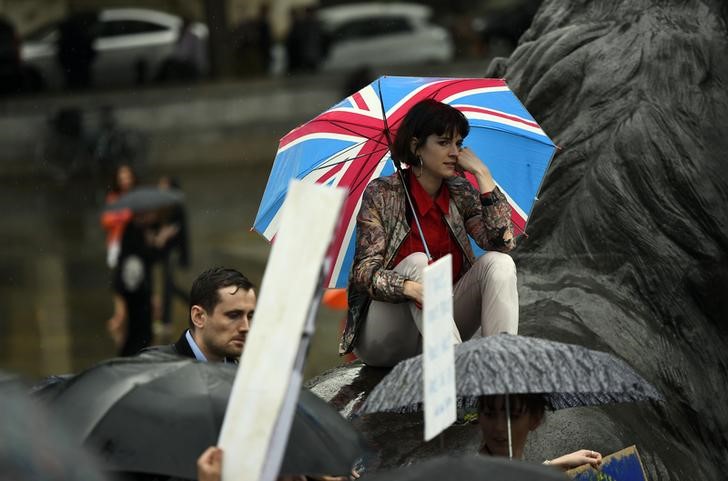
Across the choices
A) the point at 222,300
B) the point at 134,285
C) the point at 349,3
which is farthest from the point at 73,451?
the point at 349,3

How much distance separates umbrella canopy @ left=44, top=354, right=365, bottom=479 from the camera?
322 cm

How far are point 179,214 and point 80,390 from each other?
31.9ft

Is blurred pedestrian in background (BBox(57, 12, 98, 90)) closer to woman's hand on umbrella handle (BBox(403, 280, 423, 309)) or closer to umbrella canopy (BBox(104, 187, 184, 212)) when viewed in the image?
umbrella canopy (BBox(104, 187, 184, 212))

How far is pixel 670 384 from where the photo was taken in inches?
203

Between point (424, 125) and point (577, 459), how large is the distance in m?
1.12

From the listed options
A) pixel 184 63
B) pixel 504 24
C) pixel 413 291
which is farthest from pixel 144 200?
pixel 504 24

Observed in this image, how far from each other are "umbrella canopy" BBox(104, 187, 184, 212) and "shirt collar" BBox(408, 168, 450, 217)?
7.93 m

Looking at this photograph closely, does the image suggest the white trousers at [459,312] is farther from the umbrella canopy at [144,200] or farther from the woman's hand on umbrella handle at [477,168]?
the umbrella canopy at [144,200]

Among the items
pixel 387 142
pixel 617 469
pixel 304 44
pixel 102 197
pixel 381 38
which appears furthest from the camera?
pixel 381 38

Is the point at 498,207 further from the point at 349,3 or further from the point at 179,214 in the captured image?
the point at 349,3

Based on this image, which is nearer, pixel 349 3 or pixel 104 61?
pixel 104 61

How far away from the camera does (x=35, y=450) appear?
2424 millimetres

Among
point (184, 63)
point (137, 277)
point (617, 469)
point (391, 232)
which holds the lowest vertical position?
point (184, 63)

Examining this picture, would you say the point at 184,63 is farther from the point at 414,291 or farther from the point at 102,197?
the point at 414,291
